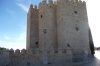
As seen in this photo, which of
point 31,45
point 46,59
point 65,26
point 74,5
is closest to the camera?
point 46,59

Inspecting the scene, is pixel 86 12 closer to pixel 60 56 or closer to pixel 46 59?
pixel 60 56

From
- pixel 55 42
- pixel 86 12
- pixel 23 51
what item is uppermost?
pixel 86 12

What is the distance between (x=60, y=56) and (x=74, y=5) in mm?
11595

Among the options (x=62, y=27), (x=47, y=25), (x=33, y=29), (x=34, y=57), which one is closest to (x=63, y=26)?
(x=62, y=27)

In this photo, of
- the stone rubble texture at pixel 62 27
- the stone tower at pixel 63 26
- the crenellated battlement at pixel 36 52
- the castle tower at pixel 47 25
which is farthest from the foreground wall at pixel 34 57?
the castle tower at pixel 47 25

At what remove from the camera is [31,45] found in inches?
987

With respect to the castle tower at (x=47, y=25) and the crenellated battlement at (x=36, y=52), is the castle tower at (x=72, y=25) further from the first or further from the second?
the crenellated battlement at (x=36, y=52)

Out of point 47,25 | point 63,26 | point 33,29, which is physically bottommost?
point 63,26

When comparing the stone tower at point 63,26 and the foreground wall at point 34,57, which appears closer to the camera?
the foreground wall at point 34,57

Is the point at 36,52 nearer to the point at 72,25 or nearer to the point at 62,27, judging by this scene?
the point at 62,27

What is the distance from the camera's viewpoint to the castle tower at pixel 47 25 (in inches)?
895

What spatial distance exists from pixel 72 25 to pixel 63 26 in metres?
1.92

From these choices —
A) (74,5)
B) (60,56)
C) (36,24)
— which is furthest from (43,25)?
(60,56)

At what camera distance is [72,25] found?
22016mm
